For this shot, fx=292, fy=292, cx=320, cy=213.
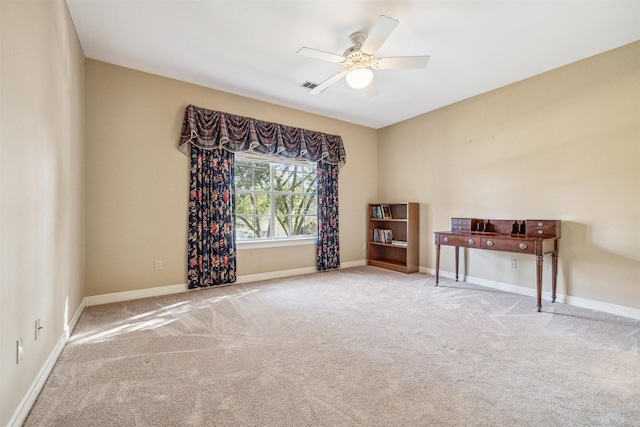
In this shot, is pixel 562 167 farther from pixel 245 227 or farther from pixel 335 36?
pixel 245 227

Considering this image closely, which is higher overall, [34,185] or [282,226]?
[34,185]

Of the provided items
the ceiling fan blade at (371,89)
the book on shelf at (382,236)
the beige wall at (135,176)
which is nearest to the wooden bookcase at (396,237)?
the book on shelf at (382,236)

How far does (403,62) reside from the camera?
260 cm

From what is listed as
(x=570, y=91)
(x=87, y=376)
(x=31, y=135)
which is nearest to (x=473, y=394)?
(x=87, y=376)

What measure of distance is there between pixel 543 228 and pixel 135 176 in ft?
15.5

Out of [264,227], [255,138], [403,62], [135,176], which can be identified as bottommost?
[264,227]

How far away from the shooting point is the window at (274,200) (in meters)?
4.27

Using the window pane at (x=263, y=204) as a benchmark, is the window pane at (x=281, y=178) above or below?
above

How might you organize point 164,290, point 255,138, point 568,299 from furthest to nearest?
point 255,138 < point 164,290 < point 568,299

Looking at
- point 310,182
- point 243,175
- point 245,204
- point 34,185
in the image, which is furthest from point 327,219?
point 34,185

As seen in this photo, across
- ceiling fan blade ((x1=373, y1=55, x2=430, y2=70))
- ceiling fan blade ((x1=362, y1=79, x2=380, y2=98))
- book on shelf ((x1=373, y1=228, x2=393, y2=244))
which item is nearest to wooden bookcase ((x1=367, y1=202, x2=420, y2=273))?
book on shelf ((x1=373, y1=228, x2=393, y2=244))

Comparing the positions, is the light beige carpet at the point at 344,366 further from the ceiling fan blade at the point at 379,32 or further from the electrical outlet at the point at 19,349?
the ceiling fan blade at the point at 379,32

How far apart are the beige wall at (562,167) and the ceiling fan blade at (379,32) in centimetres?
234

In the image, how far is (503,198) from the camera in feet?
12.5
